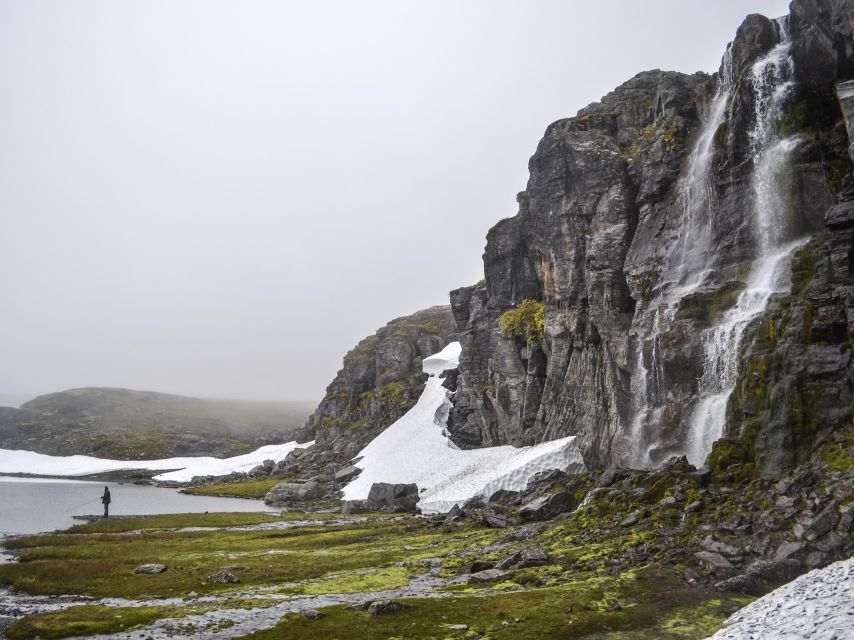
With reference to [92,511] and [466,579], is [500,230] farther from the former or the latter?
[92,511]

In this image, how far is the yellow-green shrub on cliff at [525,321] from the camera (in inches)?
3233

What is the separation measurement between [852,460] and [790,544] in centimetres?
763

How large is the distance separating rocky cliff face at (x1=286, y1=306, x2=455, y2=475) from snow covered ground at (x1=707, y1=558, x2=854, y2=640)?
88472 millimetres

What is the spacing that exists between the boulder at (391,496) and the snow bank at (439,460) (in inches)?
69.3

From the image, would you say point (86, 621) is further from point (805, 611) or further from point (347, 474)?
point (347, 474)

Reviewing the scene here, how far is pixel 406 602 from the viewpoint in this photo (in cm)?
2683

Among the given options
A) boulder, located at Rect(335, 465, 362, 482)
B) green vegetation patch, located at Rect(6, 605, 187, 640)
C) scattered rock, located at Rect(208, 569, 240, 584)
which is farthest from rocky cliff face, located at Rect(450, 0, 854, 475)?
green vegetation patch, located at Rect(6, 605, 187, 640)

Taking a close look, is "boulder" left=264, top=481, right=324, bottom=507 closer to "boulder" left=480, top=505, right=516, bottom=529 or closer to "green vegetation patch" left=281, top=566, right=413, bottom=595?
"boulder" left=480, top=505, right=516, bottom=529

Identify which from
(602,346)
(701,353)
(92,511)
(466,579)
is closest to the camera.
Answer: (466,579)

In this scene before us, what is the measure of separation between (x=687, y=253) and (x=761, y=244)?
7.53m

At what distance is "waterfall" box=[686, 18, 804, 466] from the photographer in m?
44.2

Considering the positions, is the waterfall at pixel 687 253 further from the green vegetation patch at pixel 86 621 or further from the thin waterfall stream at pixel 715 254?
the green vegetation patch at pixel 86 621

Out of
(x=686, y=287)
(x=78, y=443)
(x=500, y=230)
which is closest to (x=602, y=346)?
(x=686, y=287)

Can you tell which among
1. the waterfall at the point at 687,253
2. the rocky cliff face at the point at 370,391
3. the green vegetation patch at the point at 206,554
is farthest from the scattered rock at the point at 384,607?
the rocky cliff face at the point at 370,391
